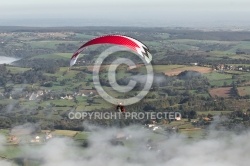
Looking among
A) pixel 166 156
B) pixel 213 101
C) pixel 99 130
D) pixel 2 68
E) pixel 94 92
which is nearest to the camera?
pixel 166 156

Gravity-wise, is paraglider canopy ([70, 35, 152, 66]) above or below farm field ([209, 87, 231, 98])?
above

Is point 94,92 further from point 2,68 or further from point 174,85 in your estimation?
point 2,68

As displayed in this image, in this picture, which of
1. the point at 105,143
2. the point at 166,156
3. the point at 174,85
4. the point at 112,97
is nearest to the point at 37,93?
the point at 112,97

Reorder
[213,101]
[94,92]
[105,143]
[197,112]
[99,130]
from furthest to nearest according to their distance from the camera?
[94,92]
[213,101]
[197,112]
[99,130]
[105,143]

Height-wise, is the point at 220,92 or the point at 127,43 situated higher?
the point at 127,43

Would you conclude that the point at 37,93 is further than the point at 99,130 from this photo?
Yes

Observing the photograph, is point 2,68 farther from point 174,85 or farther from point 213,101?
point 213,101

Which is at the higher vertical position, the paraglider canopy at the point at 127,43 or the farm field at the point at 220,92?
the paraglider canopy at the point at 127,43

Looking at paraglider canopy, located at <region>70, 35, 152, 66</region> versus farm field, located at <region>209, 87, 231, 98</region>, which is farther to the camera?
farm field, located at <region>209, 87, 231, 98</region>

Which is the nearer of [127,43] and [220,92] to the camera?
[127,43]

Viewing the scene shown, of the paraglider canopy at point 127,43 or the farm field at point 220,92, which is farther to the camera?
the farm field at point 220,92
